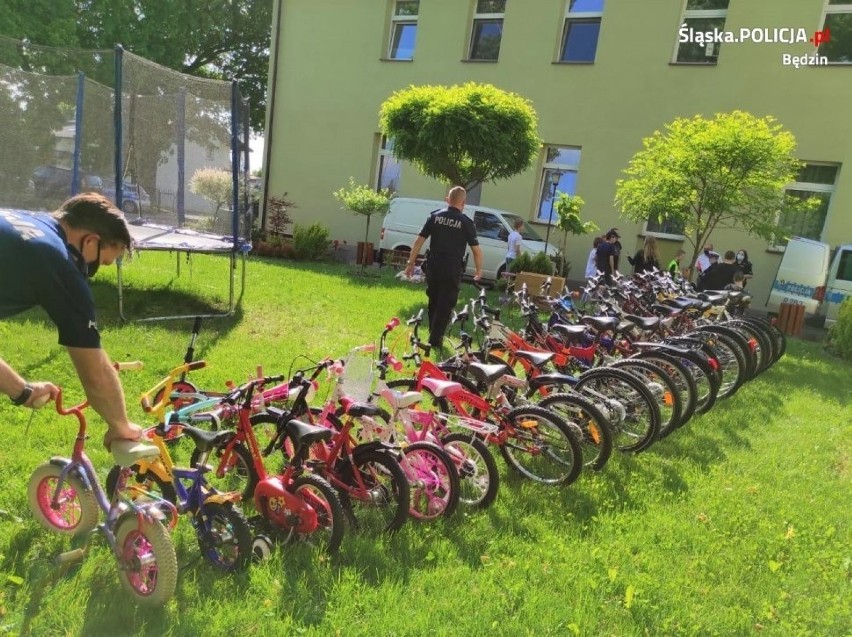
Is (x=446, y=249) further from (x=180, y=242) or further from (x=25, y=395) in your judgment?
(x=25, y=395)

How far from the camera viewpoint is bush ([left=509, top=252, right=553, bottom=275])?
36.6 feet

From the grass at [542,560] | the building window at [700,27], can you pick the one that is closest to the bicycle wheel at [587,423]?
the grass at [542,560]

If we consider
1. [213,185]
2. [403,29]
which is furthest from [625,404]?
[403,29]

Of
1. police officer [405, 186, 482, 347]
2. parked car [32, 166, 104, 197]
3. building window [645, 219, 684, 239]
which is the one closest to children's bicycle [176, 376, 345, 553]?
police officer [405, 186, 482, 347]

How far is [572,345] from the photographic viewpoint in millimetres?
5180

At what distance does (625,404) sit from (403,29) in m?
15.2

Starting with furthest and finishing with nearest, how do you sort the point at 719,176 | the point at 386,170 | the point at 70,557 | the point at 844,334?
the point at 386,170 → the point at 844,334 → the point at 719,176 → the point at 70,557

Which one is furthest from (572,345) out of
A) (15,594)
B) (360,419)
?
(15,594)

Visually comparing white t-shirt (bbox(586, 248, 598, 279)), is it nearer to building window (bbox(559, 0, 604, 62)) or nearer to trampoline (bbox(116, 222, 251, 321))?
trampoline (bbox(116, 222, 251, 321))

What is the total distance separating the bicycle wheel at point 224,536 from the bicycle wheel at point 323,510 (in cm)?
29

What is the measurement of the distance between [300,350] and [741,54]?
12.0 metres

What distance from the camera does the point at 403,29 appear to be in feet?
54.7

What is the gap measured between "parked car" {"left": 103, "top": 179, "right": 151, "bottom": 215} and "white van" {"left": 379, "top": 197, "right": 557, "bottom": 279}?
619 cm

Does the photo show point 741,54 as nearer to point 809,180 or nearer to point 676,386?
point 809,180
